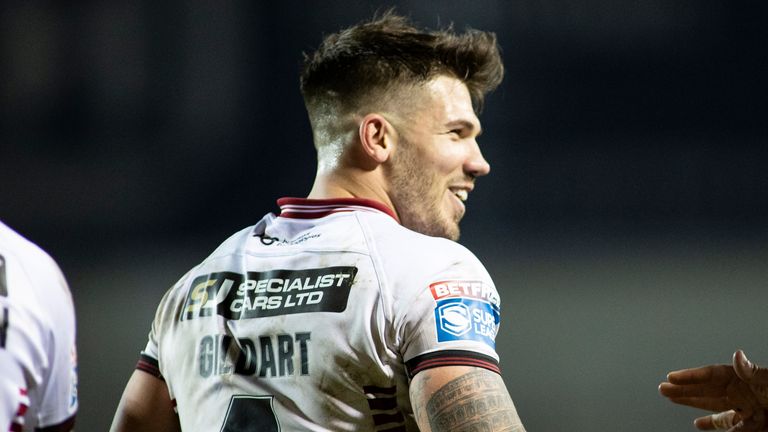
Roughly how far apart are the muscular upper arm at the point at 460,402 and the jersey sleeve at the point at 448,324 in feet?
0.06

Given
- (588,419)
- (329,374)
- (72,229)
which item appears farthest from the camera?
(72,229)

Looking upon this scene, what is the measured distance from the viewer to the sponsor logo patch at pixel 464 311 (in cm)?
163

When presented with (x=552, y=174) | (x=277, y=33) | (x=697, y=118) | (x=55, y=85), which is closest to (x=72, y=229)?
(x=55, y=85)

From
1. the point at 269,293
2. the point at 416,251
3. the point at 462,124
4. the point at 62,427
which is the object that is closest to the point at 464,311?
the point at 416,251

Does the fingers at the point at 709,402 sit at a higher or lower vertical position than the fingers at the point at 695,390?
lower

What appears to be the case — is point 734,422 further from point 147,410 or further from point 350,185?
point 147,410

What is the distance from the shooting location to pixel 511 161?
4367 millimetres

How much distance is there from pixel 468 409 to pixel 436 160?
0.70m

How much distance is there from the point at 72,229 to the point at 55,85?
2.23 feet

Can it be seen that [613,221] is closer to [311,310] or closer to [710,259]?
[710,259]

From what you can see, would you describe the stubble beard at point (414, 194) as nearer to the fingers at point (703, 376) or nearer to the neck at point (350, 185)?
the neck at point (350, 185)

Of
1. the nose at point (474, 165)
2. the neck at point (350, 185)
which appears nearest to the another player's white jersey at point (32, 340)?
the neck at point (350, 185)

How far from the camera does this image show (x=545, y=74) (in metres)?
4.43

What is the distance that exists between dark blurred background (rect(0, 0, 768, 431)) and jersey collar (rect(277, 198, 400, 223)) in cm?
228
